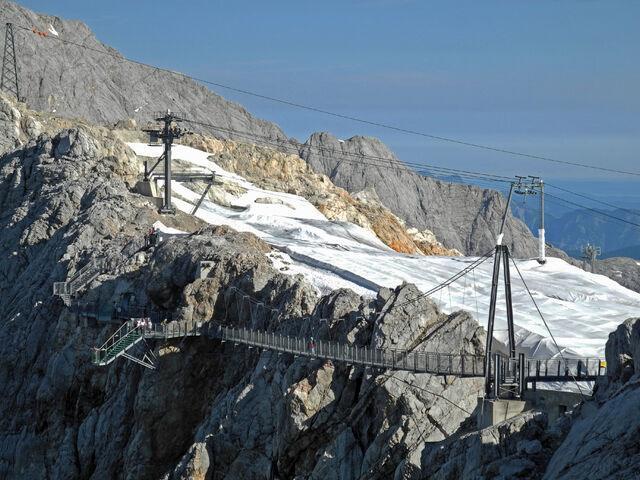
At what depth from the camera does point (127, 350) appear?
64.0 m

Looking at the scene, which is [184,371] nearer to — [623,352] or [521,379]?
[521,379]

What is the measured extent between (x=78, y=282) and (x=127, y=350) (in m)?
10.1

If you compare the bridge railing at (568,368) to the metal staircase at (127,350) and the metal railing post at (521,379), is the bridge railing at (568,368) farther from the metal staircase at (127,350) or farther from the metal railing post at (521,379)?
the metal staircase at (127,350)

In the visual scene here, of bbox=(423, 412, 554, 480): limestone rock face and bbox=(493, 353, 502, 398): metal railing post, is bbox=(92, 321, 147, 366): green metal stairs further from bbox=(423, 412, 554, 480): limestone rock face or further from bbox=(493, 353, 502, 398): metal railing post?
bbox=(423, 412, 554, 480): limestone rock face

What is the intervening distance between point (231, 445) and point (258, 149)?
85937mm

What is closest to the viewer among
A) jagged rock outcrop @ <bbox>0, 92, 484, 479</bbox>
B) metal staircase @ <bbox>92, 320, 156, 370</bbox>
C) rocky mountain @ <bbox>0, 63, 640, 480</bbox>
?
rocky mountain @ <bbox>0, 63, 640, 480</bbox>

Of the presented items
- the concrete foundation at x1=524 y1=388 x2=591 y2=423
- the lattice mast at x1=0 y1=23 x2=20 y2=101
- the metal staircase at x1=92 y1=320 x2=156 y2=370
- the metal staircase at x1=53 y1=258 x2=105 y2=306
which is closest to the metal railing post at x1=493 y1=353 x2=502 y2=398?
the concrete foundation at x1=524 y1=388 x2=591 y2=423

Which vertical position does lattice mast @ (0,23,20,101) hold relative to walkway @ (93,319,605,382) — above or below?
above

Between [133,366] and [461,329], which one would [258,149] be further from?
[461,329]

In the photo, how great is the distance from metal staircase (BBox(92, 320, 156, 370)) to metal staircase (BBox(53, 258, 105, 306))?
8097mm

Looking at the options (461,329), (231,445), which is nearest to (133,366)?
(231,445)

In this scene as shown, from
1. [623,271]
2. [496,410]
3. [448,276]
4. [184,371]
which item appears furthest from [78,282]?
[623,271]

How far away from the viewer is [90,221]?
7994cm

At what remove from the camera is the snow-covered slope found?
212 ft
